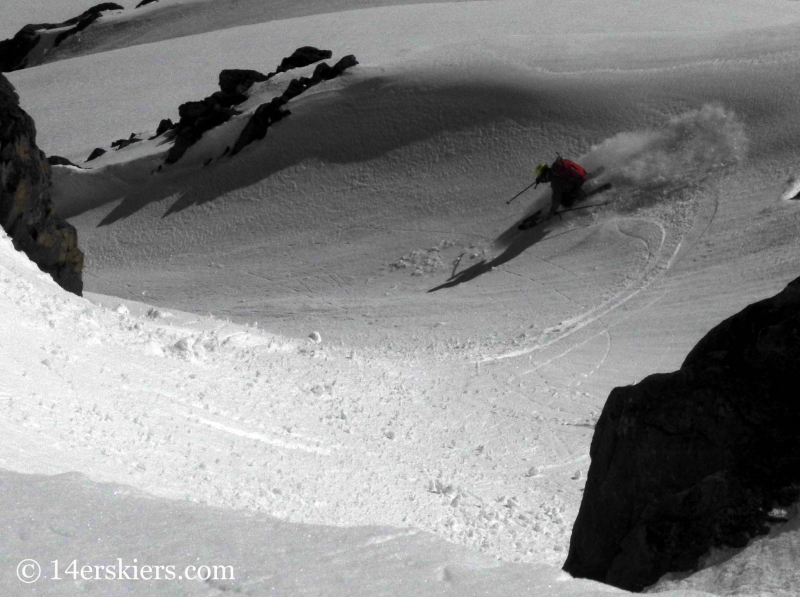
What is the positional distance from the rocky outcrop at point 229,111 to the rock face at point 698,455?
2136cm

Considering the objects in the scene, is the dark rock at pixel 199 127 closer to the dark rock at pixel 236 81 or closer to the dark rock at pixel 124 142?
the dark rock at pixel 236 81

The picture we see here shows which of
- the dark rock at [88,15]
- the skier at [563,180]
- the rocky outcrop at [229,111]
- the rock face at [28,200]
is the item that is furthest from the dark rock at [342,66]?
the dark rock at [88,15]

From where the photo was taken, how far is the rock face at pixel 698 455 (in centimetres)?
432

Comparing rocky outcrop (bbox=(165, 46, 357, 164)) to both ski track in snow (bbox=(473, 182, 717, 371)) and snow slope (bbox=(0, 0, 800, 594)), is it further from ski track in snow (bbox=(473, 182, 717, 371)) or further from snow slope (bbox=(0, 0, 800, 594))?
ski track in snow (bbox=(473, 182, 717, 371))

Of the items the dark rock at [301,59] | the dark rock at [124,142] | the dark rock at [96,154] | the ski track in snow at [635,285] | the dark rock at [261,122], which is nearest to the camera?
the ski track in snow at [635,285]

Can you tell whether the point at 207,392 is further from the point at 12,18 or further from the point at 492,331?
the point at 12,18

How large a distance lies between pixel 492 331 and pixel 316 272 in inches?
227

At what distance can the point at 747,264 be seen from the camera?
16.6 meters

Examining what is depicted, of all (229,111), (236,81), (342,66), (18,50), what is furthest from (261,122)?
(18,50)

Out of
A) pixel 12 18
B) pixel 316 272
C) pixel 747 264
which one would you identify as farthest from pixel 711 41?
pixel 12 18

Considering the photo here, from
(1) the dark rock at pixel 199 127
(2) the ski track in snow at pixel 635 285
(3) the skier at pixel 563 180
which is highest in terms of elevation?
(1) the dark rock at pixel 199 127

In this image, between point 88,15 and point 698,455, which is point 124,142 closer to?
point 698,455

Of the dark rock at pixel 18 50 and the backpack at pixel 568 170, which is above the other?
the dark rock at pixel 18 50

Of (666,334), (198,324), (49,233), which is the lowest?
(666,334)
